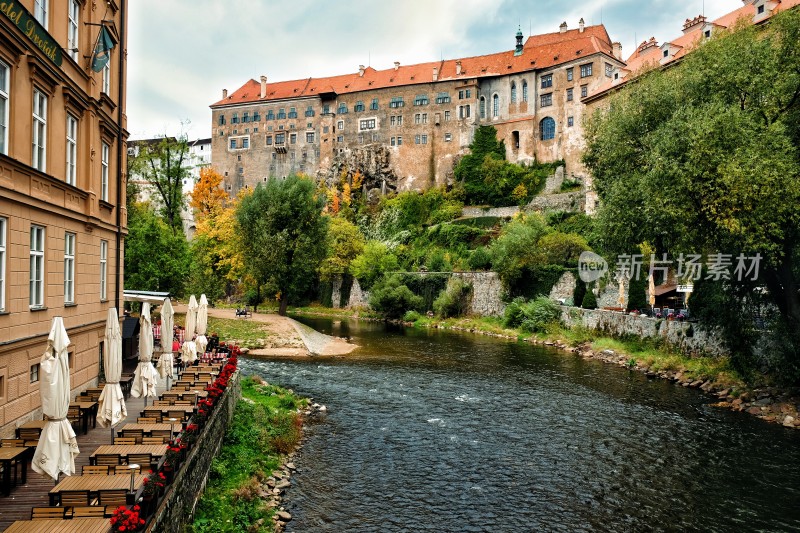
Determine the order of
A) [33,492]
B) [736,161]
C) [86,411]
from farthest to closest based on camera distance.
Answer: [736,161] → [86,411] → [33,492]

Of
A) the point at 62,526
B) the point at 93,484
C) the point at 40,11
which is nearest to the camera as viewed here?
the point at 62,526

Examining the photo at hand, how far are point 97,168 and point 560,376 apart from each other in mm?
20260

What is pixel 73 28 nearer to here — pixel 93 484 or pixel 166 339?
pixel 166 339

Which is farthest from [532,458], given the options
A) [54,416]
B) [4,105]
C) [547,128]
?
[547,128]

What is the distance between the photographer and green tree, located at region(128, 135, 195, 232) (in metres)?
40.9

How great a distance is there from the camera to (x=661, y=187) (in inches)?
781

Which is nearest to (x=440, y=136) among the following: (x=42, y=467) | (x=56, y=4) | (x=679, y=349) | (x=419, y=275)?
(x=419, y=275)

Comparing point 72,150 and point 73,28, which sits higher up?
point 73,28

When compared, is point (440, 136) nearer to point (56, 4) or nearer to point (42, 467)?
point (56, 4)

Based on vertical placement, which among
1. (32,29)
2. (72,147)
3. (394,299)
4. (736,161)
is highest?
(32,29)

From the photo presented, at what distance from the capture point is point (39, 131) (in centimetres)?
1128

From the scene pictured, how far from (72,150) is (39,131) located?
191 cm

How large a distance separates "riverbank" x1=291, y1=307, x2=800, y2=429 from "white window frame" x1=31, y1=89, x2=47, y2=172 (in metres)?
22.4

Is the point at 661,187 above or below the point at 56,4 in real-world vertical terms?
below
